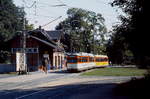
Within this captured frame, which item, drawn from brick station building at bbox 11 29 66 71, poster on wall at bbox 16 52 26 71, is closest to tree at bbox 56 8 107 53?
brick station building at bbox 11 29 66 71

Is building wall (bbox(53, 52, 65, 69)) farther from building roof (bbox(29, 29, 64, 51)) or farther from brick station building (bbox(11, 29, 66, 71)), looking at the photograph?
building roof (bbox(29, 29, 64, 51))

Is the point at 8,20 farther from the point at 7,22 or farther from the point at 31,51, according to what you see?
the point at 31,51

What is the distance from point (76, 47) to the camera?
86938 millimetres

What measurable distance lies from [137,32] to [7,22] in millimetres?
66891

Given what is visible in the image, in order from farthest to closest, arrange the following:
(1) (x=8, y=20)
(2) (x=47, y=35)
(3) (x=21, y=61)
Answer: (1) (x=8, y=20) < (2) (x=47, y=35) < (3) (x=21, y=61)

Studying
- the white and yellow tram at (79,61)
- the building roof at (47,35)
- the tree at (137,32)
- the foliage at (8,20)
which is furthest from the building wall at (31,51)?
the tree at (137,32)

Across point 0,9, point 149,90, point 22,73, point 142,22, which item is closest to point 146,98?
point 149,90

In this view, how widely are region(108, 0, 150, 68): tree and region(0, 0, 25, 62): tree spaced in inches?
2234

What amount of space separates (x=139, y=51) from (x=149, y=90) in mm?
2097

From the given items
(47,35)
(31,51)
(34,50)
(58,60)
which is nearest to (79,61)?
(34,50)

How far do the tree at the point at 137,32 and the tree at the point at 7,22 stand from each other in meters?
56.7

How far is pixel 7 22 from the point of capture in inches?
3169

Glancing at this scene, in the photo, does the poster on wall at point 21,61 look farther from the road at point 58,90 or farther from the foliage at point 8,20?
the foliage at point 8,20

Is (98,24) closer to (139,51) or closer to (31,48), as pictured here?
(31,48)
